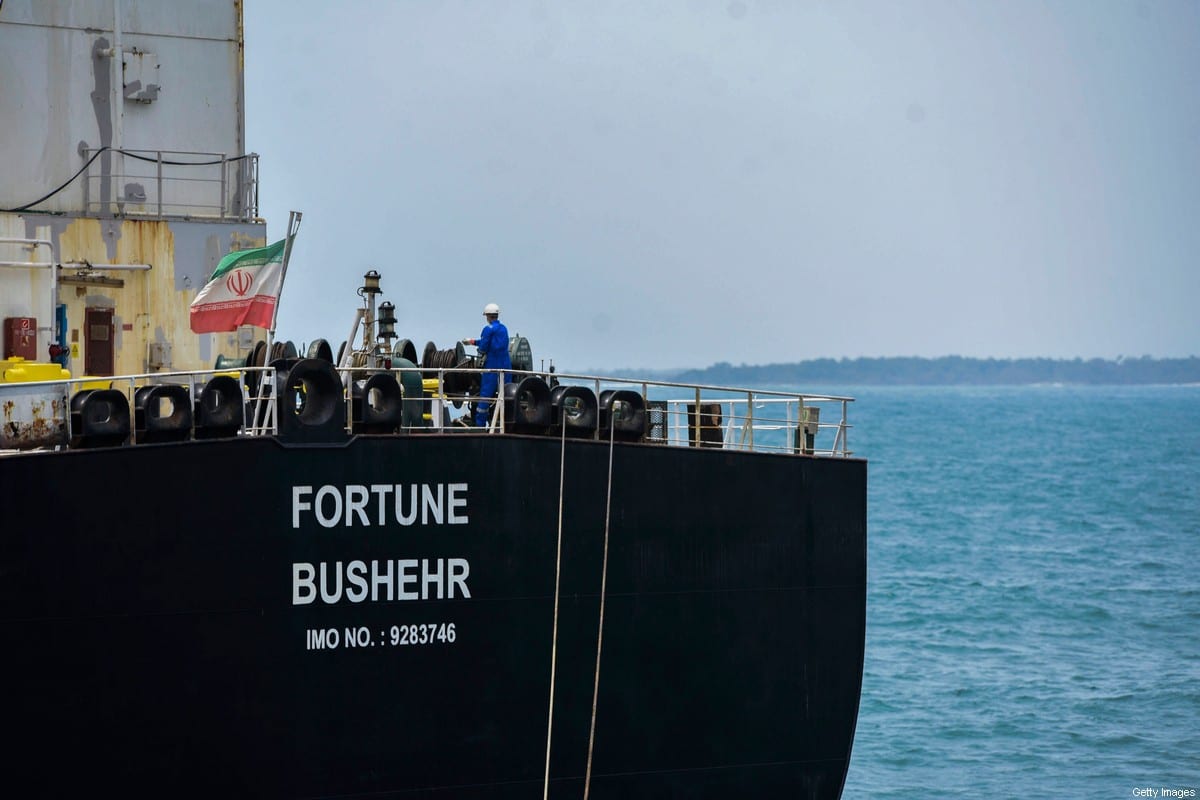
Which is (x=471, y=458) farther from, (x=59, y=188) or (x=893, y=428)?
(x=893, y=428)

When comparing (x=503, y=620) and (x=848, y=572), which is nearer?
(x=503, y=620)

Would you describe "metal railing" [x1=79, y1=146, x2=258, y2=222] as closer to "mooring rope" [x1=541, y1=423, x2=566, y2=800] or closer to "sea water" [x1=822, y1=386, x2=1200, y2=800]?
"mooring rope" [x1=541, y1=423, x2=566, y2=800]

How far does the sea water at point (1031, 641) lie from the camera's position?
93.6ft

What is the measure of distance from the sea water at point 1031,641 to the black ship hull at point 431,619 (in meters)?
10.9

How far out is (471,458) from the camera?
1497cm

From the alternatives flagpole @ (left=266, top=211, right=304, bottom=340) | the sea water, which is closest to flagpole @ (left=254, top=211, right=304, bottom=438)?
flagpole @ (left=266, top=211, right=304, bottom=340)

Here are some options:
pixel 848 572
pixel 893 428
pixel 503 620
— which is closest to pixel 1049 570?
pixel 848 572

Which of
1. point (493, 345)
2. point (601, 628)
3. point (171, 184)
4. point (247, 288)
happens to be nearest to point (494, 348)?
point (493, 345)

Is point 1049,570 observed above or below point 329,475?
below

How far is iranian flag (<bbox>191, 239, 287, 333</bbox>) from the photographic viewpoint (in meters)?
16.1

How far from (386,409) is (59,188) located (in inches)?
258

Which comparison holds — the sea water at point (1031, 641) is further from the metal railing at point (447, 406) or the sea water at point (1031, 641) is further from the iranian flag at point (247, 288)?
the iranian flag at point (247, 288)

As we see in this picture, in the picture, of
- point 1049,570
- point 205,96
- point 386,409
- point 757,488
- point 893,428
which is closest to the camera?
point 386,409

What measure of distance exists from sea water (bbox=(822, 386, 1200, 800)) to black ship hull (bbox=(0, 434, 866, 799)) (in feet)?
35.8
